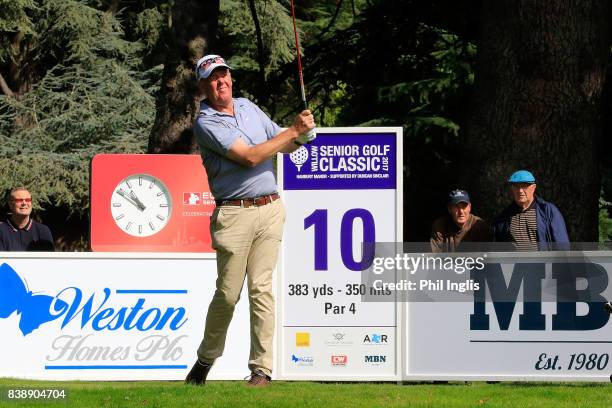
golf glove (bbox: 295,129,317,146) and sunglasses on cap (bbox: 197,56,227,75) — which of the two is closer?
golf glove (bbox: 295,129,317,146)

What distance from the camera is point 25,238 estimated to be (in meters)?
11.8

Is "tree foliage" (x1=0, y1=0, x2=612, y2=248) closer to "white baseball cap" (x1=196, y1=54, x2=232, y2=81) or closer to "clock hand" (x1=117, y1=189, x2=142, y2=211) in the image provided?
"clock hand" (x1=117, y1=189, x2=142, y2=211)

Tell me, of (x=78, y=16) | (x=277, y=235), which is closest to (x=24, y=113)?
(x=78, y=16)

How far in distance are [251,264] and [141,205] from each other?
12.5 feet

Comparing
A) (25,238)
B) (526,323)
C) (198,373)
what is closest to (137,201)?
(25,238)

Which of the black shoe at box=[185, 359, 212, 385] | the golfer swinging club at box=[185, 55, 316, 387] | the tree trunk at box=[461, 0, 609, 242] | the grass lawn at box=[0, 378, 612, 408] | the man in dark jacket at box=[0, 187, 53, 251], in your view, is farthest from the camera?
the man in dark jacket at box=[0, 187, 53, 251]

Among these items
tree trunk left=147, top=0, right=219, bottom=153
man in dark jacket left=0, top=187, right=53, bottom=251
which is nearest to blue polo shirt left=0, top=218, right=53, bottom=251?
man in dark jacket left=0, top=187, right=53, bottom=251

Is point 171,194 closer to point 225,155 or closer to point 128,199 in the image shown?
point 128,199

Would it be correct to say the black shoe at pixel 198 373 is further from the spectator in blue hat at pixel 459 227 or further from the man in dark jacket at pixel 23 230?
the man in dark jacket at pixel 23 230

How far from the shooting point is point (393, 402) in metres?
7.55

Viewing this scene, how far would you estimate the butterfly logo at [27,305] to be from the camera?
1044 centimetres

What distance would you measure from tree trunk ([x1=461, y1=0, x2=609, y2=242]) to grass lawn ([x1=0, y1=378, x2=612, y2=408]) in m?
3.16

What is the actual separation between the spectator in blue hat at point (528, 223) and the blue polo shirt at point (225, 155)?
265cm

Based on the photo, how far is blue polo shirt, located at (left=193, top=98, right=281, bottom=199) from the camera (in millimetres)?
7930
